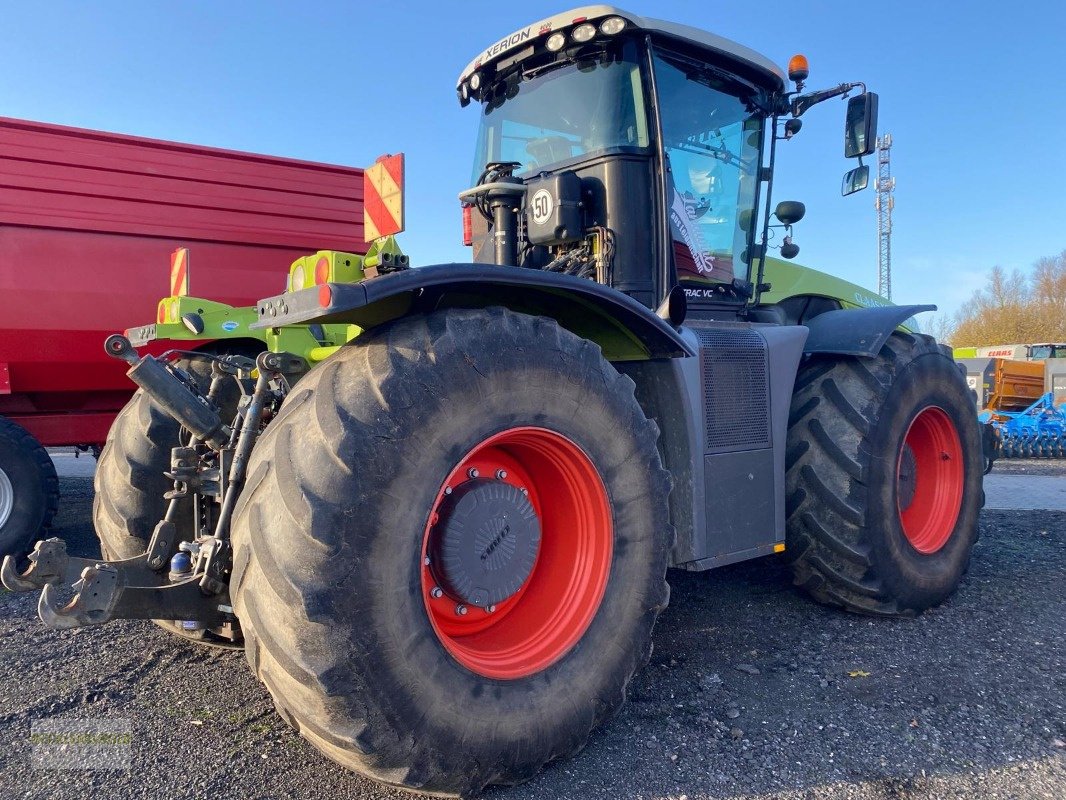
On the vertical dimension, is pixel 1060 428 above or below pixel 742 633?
below

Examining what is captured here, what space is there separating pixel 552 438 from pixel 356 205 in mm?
4766

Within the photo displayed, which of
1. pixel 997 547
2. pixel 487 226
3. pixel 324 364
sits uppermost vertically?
pixel 487 226

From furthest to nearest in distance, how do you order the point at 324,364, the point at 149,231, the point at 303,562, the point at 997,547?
the point at 149,231 → the point at 997,547 → the point at 324,364 → the point at 303,562

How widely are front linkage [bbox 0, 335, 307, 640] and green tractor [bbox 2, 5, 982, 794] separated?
0.04ft

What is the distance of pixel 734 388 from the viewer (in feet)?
10.8

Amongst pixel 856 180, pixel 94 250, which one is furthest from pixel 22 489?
pixel 856 180

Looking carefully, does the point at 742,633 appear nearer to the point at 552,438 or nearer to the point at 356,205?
the point at 552,438

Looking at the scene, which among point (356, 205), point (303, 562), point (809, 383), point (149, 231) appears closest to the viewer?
point (303, 562)

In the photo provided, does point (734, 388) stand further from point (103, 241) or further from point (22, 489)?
→ point (103, 241)

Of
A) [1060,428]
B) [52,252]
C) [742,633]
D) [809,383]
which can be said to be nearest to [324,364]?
[742,633]

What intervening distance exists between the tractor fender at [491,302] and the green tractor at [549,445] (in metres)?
0.01

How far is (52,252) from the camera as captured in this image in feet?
16.8

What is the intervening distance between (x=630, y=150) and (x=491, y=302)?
1207mm

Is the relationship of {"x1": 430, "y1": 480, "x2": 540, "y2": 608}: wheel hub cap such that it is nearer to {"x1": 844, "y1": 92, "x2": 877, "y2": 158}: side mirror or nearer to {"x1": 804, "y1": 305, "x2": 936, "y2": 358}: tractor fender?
{"x1": 804, "y1": 305, "x2": 936, "y2": 358}: tractor fender
